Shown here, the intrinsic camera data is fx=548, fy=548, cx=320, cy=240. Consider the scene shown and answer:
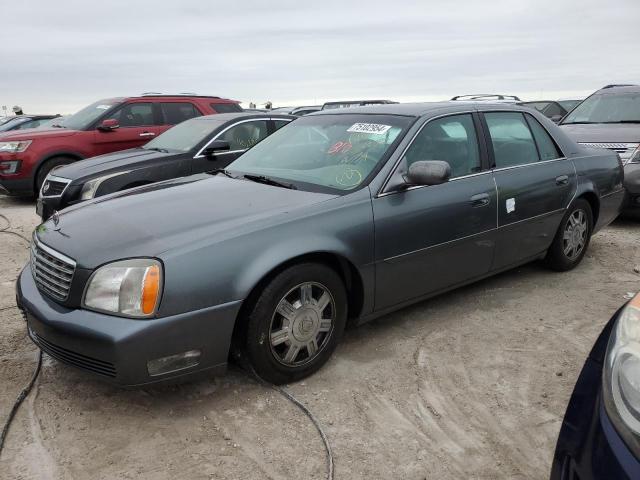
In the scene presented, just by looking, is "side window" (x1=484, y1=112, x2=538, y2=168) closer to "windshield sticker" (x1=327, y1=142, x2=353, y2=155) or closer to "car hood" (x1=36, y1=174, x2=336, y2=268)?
"windshield sticker" (x1=327, y1=142, x2=353, y2=155)

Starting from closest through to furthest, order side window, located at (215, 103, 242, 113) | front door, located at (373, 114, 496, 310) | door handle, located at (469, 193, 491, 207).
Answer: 1. front door, located at (373, 114, 496, 310)
2. door handle, located at (469, 193, 491, 207)
3. side window, located at (215, 103, 242, 113)

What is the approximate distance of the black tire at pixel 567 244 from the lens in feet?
15.8

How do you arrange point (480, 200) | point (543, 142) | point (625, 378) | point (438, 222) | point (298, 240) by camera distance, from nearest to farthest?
point (625, 378) < point (298, 240) < point (438, 222) < point (480, 200) < point (543, 142)

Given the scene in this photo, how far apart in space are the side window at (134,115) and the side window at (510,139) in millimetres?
6701

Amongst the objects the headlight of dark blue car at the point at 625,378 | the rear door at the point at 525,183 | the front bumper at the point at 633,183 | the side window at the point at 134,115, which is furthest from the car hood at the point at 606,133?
the side window at the point at 134,115

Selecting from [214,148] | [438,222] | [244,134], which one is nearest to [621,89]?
[244,134]

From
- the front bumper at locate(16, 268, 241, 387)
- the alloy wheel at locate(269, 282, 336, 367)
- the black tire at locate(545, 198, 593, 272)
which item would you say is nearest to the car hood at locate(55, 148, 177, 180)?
the front bumper at locate(16, 268, 241, 387)

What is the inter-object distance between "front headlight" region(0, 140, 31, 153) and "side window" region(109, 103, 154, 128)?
1.36 metres

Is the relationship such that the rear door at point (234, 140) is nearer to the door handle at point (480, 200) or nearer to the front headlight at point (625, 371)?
the door handle at point (480, 200)

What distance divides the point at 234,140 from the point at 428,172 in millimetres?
4260

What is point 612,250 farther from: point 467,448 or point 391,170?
point 467,448

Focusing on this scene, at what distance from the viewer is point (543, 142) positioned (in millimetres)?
4730

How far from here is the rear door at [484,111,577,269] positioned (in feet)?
13.8

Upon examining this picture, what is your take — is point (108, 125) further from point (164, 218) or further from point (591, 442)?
point (591, 442)
